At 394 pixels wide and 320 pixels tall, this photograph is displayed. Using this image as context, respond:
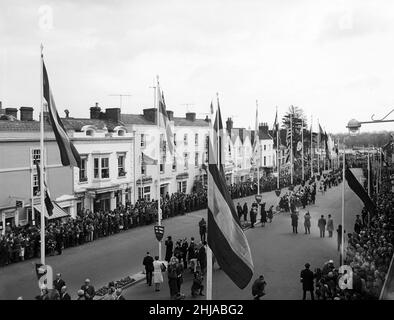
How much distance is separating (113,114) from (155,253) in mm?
18052

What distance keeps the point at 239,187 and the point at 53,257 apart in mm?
26693

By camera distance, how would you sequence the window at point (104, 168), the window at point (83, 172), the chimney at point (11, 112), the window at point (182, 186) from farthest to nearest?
the window at point (182, 186) → the window at point (104, 168) → the chimney at point (11, 112) → the window at point (83, 172)

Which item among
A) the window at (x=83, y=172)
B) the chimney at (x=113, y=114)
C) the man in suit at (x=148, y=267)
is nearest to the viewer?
the man in suit at (x=148, y=267)

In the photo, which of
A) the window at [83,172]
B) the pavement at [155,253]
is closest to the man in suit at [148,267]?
the pavement at [155,253]

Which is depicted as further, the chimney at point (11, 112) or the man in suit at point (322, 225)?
the chimney at point (11, 112)

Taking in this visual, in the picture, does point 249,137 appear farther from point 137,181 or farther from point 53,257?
point 53,257

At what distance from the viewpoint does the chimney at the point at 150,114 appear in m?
41.7

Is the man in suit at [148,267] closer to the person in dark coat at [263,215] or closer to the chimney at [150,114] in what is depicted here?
the person in dark coat at [263,215]

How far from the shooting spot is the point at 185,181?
4525 cm

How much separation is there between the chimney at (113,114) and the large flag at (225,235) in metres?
27.4

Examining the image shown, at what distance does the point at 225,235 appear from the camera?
10.0 m

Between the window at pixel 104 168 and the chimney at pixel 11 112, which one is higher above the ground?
the chimney at pixel 11 112
